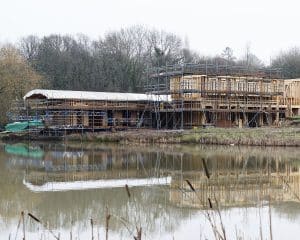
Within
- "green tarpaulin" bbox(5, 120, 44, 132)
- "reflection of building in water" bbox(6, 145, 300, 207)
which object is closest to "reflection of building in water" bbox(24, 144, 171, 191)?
"reflection of building in water" bbox(6, 145, 300, 207)

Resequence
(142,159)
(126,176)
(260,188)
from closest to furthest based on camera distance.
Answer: (260,188)
(126,176)
(142,159)

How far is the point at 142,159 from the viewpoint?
24.5m

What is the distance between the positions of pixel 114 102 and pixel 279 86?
46.6 ft

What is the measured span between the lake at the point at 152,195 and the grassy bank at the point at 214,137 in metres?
2.93

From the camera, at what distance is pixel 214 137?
3278cm

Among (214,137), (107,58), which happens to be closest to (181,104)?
(214,137)

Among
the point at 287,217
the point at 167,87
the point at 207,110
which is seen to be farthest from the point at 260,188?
the point at 167,87

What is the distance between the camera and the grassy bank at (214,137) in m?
30.5

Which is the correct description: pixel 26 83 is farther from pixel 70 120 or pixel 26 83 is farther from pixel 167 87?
pixel 167 87

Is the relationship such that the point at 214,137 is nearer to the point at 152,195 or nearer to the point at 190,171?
the point at 190,171

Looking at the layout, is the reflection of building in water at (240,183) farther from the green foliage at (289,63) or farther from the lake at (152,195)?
the green foliage at (289,63)

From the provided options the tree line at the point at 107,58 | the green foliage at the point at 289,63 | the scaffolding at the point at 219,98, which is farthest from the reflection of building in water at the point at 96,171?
the green foliage at the point at 289,63

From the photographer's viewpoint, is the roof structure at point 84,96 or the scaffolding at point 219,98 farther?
the scaffolding at point 219,98

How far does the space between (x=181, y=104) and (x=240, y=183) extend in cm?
2715
